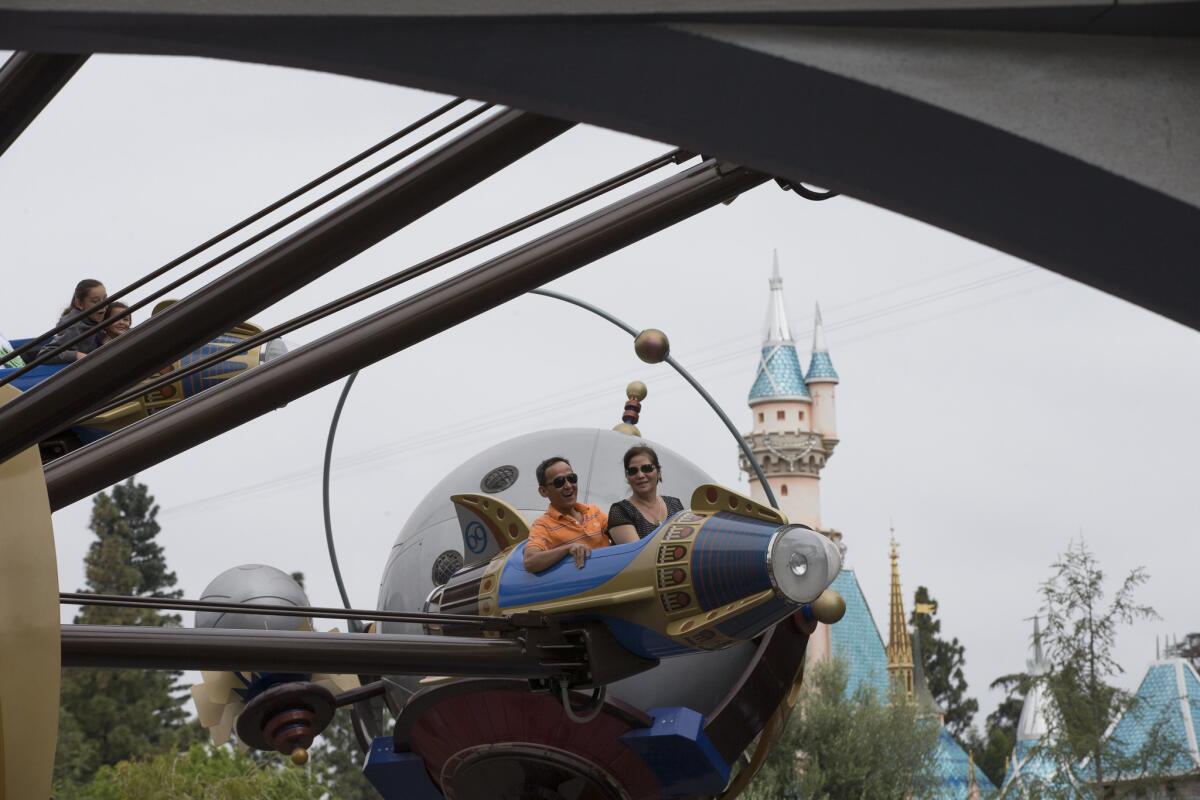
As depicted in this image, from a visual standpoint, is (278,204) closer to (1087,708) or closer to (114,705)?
(1087,708)

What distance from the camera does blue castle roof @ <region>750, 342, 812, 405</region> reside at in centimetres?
5966

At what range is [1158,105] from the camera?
2484mm

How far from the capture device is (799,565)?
778cm

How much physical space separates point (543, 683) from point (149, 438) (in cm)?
303

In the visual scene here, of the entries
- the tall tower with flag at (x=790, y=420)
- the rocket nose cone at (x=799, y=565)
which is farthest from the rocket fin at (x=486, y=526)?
the tall tower with flag at (x=790, y=420)

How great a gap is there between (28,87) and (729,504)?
462 centimetres

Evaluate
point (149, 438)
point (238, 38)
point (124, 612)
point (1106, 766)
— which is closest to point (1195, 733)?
point (1106, 766)

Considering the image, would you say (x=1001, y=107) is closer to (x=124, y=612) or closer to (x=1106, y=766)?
(x=1106, y=766)

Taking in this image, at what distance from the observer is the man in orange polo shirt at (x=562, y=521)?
8.48 m

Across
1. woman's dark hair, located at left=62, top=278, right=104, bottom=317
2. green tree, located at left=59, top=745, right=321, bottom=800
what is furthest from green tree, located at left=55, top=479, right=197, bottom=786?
woman's dark hair, located at left=62, top=278, right=104, bottom=317

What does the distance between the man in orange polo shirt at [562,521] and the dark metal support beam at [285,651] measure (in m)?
1.22

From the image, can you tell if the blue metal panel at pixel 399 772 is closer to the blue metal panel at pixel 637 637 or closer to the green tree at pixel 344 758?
the blue metal panel at pixel 637 637

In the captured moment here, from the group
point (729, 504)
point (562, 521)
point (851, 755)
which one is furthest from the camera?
point (851, 755)

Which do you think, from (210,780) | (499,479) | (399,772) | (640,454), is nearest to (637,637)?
(640,454)
